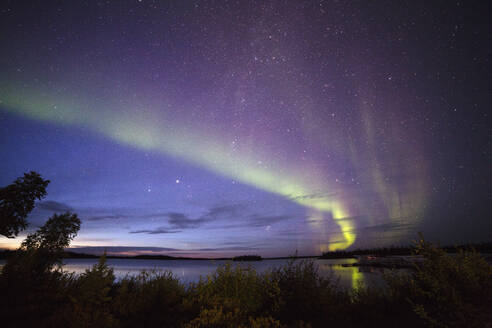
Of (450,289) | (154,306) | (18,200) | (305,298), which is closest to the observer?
(450,289)

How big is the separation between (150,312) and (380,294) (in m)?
8.91

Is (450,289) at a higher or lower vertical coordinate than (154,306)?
higher

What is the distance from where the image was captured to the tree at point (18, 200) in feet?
79.6

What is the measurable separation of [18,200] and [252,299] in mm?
30736

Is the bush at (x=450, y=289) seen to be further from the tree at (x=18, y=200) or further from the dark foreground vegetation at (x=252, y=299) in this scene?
the tree at (x=18, y=200)

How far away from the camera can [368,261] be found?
234 feet

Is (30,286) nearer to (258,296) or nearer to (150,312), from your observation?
(150,312)

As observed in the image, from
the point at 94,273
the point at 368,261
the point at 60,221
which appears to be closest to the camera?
the point at 94,273

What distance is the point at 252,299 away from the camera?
7.80m

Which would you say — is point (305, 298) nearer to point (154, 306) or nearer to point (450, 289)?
point (450, 289)

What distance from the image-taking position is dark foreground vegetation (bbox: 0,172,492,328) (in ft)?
19.4

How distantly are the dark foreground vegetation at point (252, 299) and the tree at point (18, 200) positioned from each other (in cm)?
2128

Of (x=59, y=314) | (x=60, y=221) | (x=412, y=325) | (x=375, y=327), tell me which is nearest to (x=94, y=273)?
(x=59, y=314)

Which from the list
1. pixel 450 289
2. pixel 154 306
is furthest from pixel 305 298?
pixel 154 306
